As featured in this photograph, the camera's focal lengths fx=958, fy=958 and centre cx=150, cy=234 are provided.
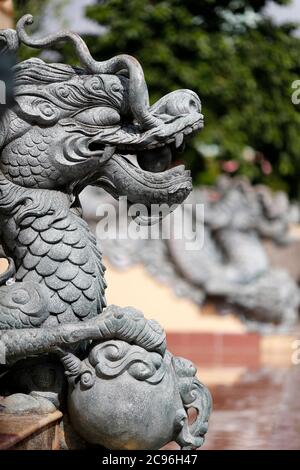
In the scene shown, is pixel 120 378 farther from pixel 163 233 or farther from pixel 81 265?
pixel 163 233

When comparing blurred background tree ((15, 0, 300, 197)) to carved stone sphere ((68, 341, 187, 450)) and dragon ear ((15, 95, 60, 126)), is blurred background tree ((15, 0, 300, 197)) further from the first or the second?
carved stone sphere ((68, 341, 187, 450))

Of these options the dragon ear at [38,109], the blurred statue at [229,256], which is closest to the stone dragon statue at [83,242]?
the dragon ear at [38,109]

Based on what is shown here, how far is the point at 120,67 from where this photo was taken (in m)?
3.39

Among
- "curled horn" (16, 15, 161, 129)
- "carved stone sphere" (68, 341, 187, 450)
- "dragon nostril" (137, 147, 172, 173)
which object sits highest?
"curled horn" (16, 15, 161, 129)

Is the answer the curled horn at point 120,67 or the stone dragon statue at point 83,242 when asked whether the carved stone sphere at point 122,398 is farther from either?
the curled horn at point 120,67

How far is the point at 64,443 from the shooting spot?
329 centimetres

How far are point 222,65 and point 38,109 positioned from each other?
16549 millimetres

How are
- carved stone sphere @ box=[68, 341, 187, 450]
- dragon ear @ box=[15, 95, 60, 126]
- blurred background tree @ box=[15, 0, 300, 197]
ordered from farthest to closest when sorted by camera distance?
blurred background tree @ box=[15, 0, 300, 197] < dragon ear @ box=[15, 95, 60, 126] < carved stone sphere @ box=[68, 341, 187, 450]

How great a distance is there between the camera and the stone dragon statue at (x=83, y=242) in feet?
10.4

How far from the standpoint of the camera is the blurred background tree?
62.1ft

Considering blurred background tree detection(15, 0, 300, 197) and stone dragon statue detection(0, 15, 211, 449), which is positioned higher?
blurred background tree detection(15, 0, 300, 197)

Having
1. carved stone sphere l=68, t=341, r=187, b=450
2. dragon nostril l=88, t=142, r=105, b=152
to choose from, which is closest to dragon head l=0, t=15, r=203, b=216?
dragon nostril l=88, t=142, r=105, b=152

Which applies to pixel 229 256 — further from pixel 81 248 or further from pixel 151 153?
pixel 81 248

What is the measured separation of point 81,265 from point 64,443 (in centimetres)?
62
